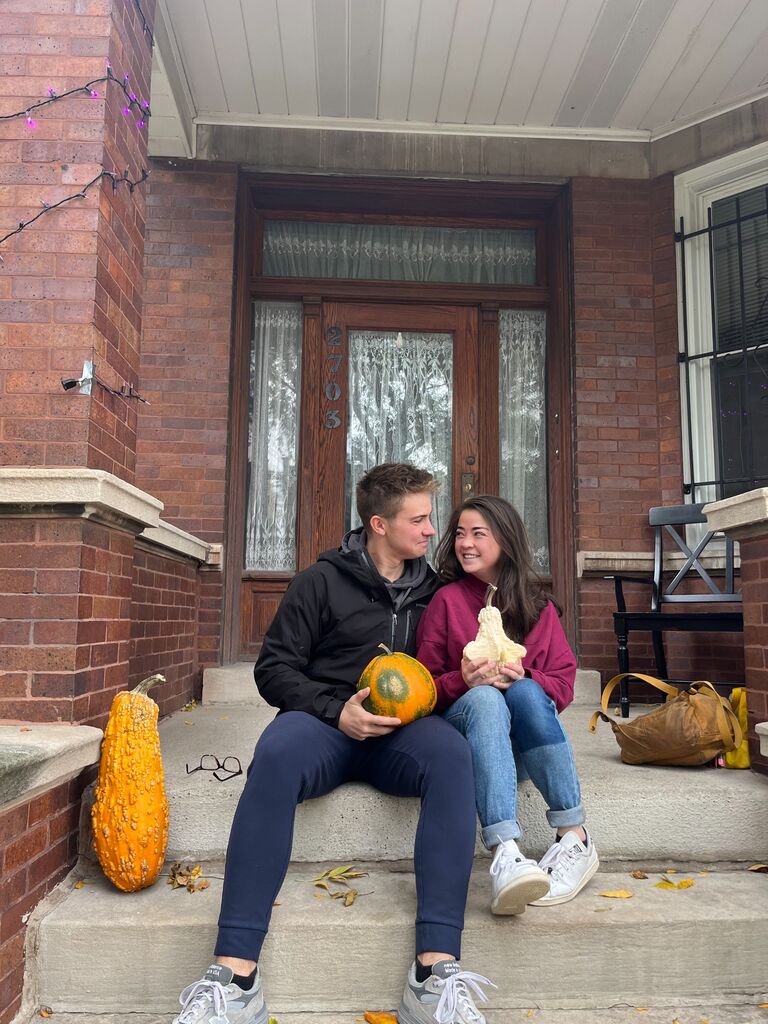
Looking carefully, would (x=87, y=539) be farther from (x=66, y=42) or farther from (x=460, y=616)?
(x=66, y=42)

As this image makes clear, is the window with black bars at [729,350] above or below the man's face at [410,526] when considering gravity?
above

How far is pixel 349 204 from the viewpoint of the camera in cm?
551

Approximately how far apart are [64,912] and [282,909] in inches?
22.8

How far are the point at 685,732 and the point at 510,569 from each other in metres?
0.88

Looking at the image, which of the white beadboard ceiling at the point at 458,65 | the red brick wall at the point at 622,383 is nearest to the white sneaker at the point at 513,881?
the red brick wall at the point at 622,383

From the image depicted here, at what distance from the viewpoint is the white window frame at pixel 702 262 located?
500cm

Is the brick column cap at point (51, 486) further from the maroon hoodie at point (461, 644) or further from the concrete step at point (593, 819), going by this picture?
the maroon hoodie at point (461, 644)

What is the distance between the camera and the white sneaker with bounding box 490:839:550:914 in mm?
2078

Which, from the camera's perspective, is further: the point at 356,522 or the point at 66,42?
the point at 356,522

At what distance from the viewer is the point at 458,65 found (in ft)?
15.2

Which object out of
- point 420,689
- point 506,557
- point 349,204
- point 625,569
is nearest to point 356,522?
point 625,569

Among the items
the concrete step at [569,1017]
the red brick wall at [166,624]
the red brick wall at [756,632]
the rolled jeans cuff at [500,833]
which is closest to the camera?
the concrete step at [569,1017]

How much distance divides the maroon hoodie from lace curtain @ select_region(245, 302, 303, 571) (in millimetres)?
2663

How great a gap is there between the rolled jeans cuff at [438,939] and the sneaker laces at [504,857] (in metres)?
0.20
